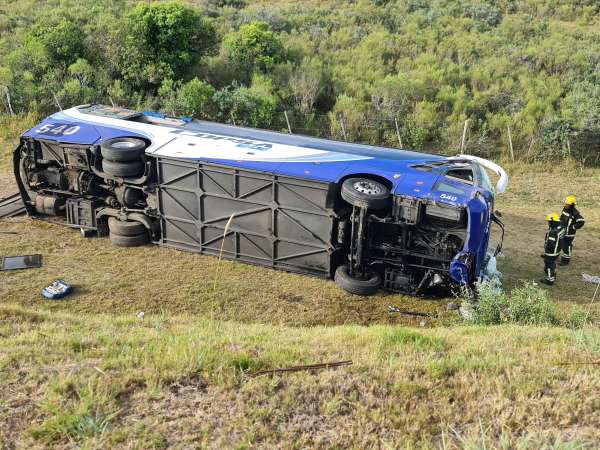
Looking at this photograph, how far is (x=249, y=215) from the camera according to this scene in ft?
35.2

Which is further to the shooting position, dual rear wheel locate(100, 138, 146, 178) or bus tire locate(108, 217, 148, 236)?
bus tire locate(108, 217, 148, 236)

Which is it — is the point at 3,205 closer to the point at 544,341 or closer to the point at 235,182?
the point at 235,182

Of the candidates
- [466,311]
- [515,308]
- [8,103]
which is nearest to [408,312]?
[466,311]

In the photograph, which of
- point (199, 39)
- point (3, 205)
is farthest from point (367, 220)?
point (199, 39)

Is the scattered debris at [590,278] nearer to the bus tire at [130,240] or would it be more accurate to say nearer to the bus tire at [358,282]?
the bus tire at [358,282]

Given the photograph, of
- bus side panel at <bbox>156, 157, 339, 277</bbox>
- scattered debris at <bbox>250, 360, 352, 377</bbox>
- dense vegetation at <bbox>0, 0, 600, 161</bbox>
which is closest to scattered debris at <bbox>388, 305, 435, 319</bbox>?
bus side panel at <bbox>156, 157, 339, 277</bbox>

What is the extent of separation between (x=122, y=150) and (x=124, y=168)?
359 millimetres

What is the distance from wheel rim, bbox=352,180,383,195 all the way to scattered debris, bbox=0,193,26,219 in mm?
8055

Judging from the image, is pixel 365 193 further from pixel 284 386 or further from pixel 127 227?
pixel 127 227

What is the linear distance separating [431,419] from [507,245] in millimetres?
8778

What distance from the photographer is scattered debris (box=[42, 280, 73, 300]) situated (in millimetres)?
9789

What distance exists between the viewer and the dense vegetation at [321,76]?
759 inches

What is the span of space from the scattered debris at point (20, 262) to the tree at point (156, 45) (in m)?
11.3

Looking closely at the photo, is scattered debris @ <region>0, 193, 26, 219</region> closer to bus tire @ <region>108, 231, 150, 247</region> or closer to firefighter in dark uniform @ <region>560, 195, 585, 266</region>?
bus tire @ <region>108, 231, 150, 247</region>
